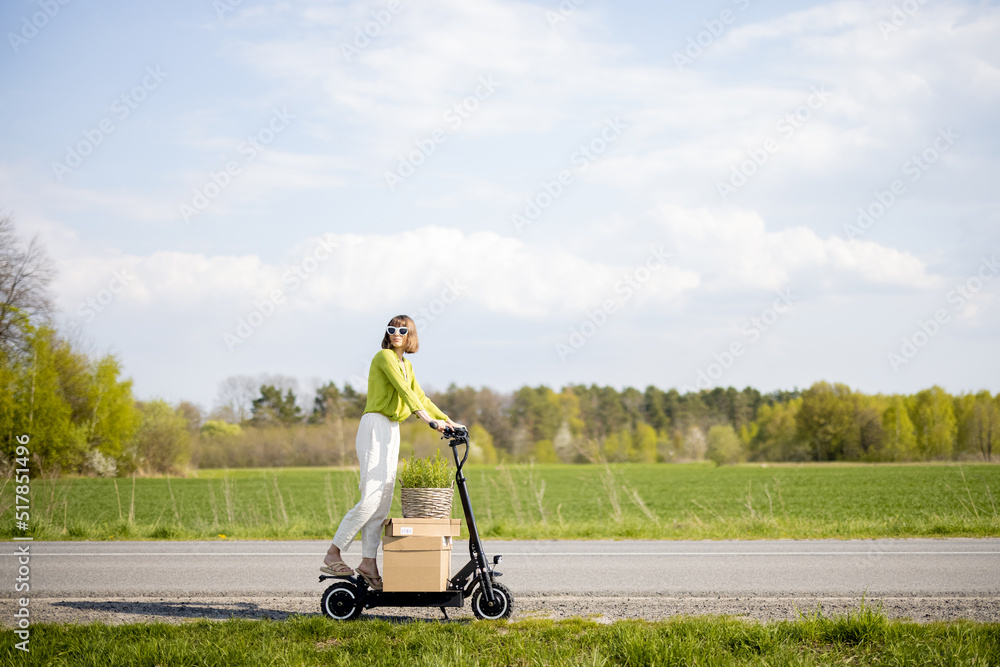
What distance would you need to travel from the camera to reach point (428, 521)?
5434 mm

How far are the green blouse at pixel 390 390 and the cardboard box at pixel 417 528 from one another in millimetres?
733

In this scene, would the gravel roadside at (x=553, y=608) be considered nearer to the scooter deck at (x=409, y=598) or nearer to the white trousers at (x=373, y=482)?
the scooter deck at (x=409, y=598)

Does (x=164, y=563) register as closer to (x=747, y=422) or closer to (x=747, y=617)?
(x=747, y=617)

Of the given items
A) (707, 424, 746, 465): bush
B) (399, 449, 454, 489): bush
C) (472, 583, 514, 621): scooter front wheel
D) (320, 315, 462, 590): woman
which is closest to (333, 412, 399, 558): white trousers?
(320, 315, 462, 590): woman

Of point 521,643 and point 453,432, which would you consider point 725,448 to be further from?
point 521,643

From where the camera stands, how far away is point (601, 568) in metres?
8.14

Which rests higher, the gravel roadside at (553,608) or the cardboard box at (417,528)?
the cardboard box at (417,528)

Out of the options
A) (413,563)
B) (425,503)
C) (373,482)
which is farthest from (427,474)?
(413,563)

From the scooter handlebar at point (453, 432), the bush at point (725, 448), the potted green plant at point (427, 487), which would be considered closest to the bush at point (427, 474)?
the potted green plant at point (427, 487)

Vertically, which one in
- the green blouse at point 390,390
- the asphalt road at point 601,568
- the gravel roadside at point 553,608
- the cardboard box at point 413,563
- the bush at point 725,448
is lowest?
the bush at point 725,448

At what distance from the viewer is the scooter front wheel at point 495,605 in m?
5.36

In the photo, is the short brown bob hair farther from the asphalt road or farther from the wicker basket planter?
the asphalt road

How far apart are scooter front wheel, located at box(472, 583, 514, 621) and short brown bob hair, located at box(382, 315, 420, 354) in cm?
177

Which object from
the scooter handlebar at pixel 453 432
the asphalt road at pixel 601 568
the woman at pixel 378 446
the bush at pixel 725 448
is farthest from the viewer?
the bush at pixel 725 448
